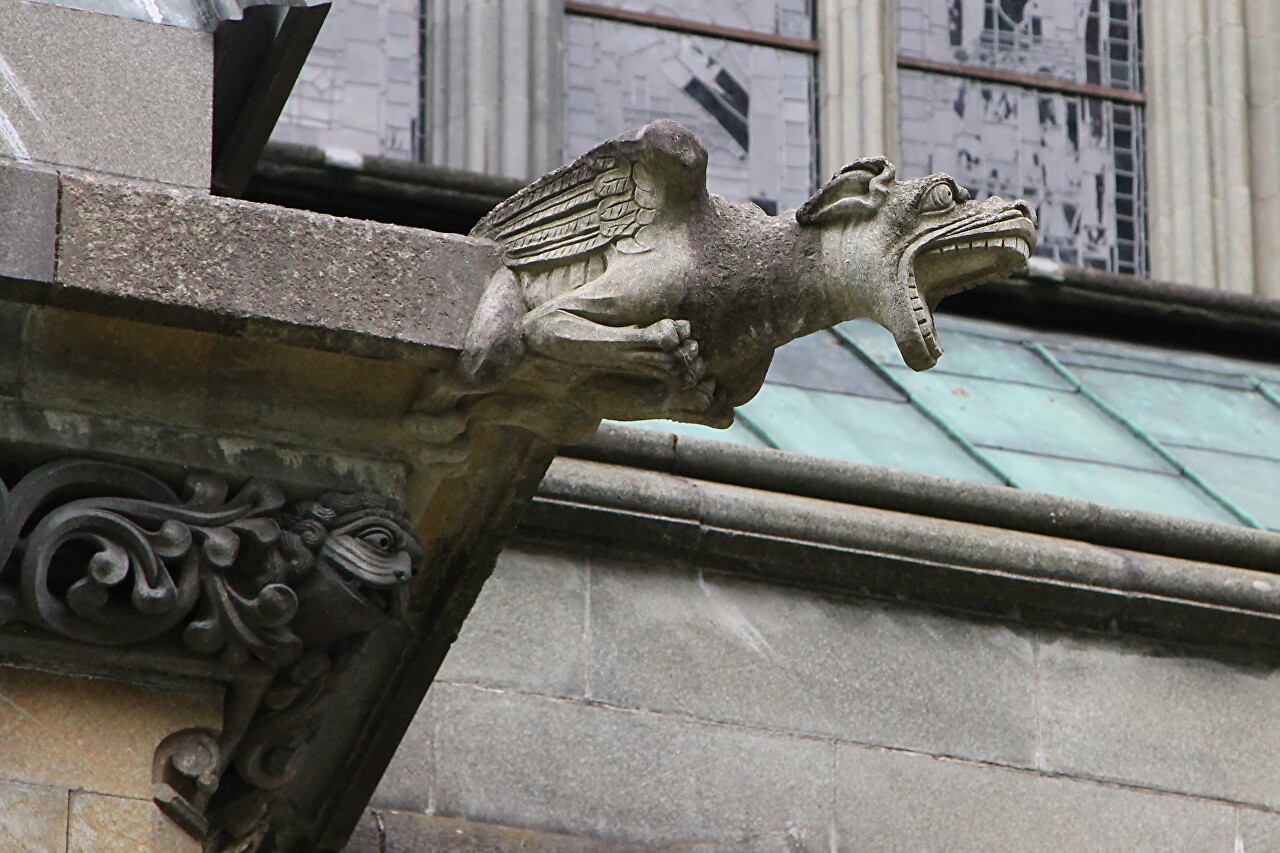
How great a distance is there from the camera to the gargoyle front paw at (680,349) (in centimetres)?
716

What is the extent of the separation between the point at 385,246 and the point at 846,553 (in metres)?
4.29

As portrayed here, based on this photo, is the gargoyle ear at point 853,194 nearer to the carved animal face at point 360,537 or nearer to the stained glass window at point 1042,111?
the carved animal face at point 360,537

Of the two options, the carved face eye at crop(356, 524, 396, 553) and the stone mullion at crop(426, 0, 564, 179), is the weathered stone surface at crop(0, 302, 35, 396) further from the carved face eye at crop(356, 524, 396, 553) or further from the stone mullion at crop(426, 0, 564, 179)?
the stone mullion at crop(426, 0, 564, 179)

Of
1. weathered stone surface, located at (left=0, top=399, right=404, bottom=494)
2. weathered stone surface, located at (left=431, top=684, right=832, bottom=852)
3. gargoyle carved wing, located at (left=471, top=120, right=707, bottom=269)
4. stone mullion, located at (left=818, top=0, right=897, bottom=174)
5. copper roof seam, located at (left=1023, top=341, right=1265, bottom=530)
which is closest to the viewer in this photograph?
weathered stone surface, located at (left=0, top=399, right=404, bottom=494)

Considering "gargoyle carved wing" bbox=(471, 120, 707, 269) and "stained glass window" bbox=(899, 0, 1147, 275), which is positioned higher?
"stained glass window" bbox=(899, 0, 1147, 275)

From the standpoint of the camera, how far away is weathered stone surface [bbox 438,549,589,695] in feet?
34.9

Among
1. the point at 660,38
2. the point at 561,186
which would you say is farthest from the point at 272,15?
the point at 660,38

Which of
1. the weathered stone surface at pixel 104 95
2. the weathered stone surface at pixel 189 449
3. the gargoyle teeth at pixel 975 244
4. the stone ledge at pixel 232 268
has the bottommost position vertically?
the weathered stone surface at pixel 189 449

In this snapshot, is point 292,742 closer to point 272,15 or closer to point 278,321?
point 278,321

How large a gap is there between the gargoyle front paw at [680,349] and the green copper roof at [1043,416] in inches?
170

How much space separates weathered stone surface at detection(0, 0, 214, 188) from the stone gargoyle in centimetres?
61

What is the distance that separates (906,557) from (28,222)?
4859 mm

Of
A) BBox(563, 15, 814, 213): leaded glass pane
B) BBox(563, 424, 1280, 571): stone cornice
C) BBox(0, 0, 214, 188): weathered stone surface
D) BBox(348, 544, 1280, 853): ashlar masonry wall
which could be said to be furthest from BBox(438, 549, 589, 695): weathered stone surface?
BBox(563, 15, 814, 213): leaded glass pane

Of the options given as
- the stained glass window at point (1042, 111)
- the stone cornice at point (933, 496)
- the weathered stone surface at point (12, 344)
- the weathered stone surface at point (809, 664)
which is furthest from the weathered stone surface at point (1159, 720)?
the weathered stone surface at point (12, 344)
